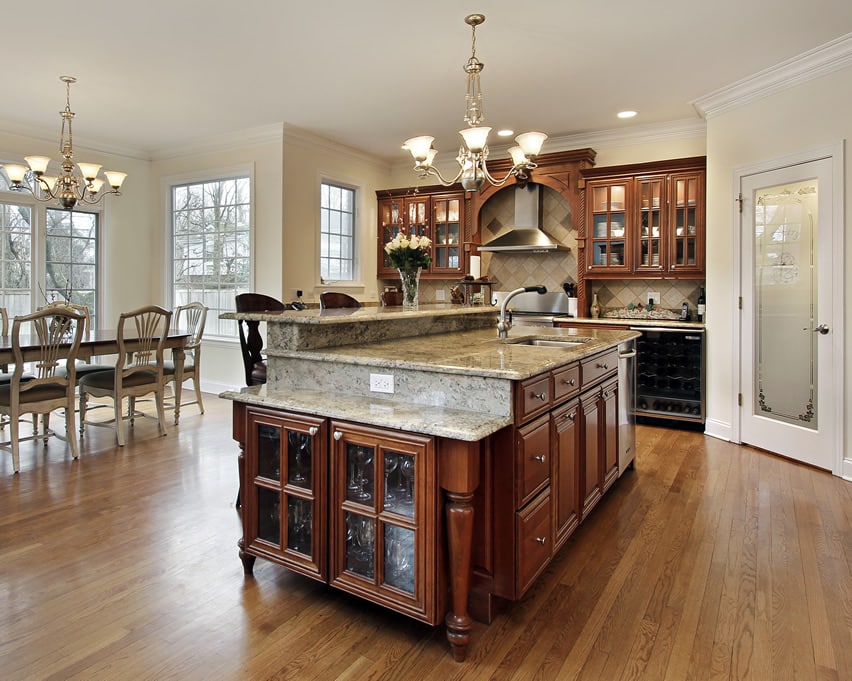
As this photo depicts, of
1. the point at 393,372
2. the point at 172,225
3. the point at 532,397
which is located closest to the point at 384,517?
the point at 393,372

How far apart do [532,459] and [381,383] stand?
0.64 metres

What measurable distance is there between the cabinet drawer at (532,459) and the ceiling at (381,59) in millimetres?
2456

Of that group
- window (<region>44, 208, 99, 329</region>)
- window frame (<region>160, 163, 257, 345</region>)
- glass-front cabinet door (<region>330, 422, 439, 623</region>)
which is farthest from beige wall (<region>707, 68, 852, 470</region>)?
window (<region>44, 208, 99, 329</region>)

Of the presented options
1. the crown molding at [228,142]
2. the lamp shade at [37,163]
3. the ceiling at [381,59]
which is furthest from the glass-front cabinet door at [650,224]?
the lamp shade at [37,163]

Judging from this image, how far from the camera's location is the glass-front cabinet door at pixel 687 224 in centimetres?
511

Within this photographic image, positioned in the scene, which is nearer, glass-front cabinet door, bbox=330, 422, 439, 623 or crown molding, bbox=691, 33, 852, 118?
glass-front cabinet door, bbox=330, 422, 439, 623

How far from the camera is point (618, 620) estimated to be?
2.06 metres

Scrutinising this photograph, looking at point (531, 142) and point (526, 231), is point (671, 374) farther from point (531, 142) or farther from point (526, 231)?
point (531, 142)

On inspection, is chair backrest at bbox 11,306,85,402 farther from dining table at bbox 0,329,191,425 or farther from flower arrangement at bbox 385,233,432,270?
flower arrangement at bbox 385,233,432,270

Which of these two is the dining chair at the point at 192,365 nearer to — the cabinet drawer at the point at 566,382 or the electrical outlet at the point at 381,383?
the electrical outlet at the point at 381,383

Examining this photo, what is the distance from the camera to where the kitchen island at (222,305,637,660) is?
1.86m

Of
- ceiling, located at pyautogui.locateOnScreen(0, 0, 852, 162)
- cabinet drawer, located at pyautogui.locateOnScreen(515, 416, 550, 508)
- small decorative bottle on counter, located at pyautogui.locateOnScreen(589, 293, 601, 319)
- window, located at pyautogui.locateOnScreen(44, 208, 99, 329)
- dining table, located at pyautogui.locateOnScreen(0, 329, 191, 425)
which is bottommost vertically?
cabinet drawer, located at pyautogui.locateOnScreen(515, 416, 550, 508)

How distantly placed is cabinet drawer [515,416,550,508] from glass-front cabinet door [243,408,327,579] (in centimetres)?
70

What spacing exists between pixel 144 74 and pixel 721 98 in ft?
14.8
